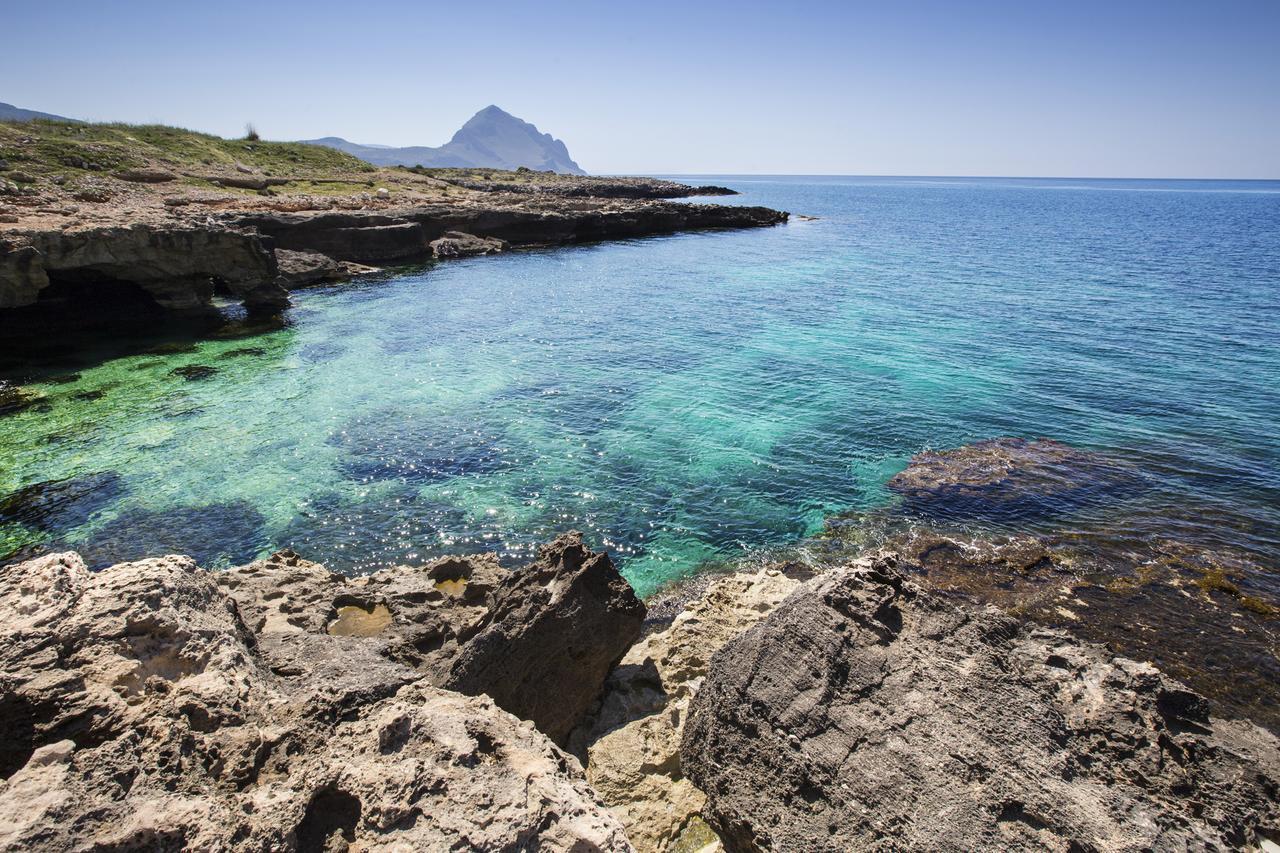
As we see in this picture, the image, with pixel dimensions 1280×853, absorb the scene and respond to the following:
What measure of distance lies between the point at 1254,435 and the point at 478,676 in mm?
23847

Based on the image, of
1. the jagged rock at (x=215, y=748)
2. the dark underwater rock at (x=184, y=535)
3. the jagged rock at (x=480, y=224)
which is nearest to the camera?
the jagged rock at (x=215, y=748)

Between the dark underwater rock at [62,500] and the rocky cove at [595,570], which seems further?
the dark underwater rock at [62,500]

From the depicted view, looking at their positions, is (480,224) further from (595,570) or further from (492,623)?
(492,623)

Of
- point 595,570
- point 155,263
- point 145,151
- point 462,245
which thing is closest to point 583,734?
point 595,570

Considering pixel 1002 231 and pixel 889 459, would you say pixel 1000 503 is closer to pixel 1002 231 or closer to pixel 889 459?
pixel 889 459

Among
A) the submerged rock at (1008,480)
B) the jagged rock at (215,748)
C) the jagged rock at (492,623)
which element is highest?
the jagged rock at (215,748)

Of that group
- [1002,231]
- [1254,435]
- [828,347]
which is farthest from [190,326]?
[1002,231]

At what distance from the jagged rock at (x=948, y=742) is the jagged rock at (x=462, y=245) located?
170 ft

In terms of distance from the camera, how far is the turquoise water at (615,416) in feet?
48.1

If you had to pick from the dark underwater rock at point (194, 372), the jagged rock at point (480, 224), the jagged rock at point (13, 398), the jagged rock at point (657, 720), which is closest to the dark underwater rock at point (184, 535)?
the jagged rock at point (657, 720)

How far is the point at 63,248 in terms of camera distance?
2473 centimetres

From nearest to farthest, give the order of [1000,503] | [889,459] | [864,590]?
[864,590] < [1000,503] < [889,459]

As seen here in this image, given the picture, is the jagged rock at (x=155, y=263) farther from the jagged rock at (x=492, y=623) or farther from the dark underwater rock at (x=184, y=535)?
the jagged rock at (x=492, y=623)

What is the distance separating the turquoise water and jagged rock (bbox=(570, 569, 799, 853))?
8.56 feet
